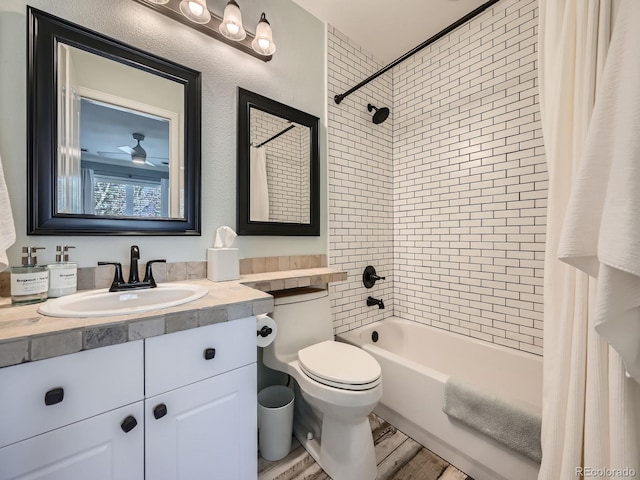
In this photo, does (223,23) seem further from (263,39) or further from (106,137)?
(106,137)

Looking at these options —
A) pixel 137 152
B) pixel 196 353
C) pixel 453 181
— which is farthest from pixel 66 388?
pixel 453 181

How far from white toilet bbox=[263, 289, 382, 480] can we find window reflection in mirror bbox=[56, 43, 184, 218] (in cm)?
86

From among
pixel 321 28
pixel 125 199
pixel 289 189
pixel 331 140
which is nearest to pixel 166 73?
pixel 125 199

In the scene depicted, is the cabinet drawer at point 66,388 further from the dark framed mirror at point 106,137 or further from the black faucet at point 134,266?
the dark framed mirror at point 106,137

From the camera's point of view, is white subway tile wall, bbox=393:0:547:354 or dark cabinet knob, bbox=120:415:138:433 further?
white subway tile wall, bbox=393:0:547:354

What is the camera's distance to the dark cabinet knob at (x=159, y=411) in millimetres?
758

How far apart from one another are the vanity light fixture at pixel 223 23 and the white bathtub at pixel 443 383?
1.96m

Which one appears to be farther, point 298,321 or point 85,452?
point 298,321

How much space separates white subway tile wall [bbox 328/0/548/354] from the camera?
164 cm

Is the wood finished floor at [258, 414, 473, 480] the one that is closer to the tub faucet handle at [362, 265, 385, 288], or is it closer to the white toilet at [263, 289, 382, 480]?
the white toilet at [263, 289, 382, 480]

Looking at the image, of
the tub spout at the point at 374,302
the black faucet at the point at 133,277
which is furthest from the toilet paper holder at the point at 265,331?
the tub spout at the point at 374,302

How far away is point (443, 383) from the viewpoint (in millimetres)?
1354

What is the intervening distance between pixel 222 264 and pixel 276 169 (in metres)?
0.73

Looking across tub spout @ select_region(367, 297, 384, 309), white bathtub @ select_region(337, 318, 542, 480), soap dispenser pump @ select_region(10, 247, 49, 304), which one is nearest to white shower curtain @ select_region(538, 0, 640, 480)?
white bathtub @ select_region(337, 318, 542, 480)
